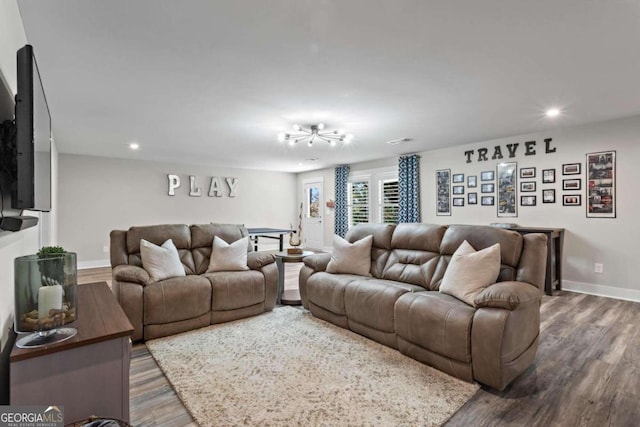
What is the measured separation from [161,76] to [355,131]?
2.63 meters

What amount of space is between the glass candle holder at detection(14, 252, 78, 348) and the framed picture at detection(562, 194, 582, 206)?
561 centimetres

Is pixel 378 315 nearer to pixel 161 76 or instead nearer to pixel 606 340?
pixel 606 340

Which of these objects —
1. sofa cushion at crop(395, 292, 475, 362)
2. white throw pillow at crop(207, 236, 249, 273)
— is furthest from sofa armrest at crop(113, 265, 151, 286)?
sofa cushion at crop(395, 292, 475, 362)

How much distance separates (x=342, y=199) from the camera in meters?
7.93


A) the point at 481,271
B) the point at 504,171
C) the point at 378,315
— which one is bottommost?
the point at 378,315

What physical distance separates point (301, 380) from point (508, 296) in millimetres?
1480

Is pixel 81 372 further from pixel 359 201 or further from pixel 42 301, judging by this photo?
pixel 359 201

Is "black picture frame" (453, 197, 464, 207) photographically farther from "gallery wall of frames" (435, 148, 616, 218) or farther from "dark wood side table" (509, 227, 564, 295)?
"dark wood side table" (509, 227, 564, 295)

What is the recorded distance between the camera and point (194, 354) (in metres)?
2.54

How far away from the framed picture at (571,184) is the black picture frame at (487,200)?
0.97 meters

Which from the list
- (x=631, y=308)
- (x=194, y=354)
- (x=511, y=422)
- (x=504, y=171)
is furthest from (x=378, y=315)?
(x=504, y=171)

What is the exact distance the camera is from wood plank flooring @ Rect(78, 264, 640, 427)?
178 cm

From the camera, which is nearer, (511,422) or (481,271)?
(511,422)

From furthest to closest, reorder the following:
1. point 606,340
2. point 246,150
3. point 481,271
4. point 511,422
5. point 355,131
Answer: point 246,150 → point 355,131 → point 606,340 → point 481,271 → point 511,422
